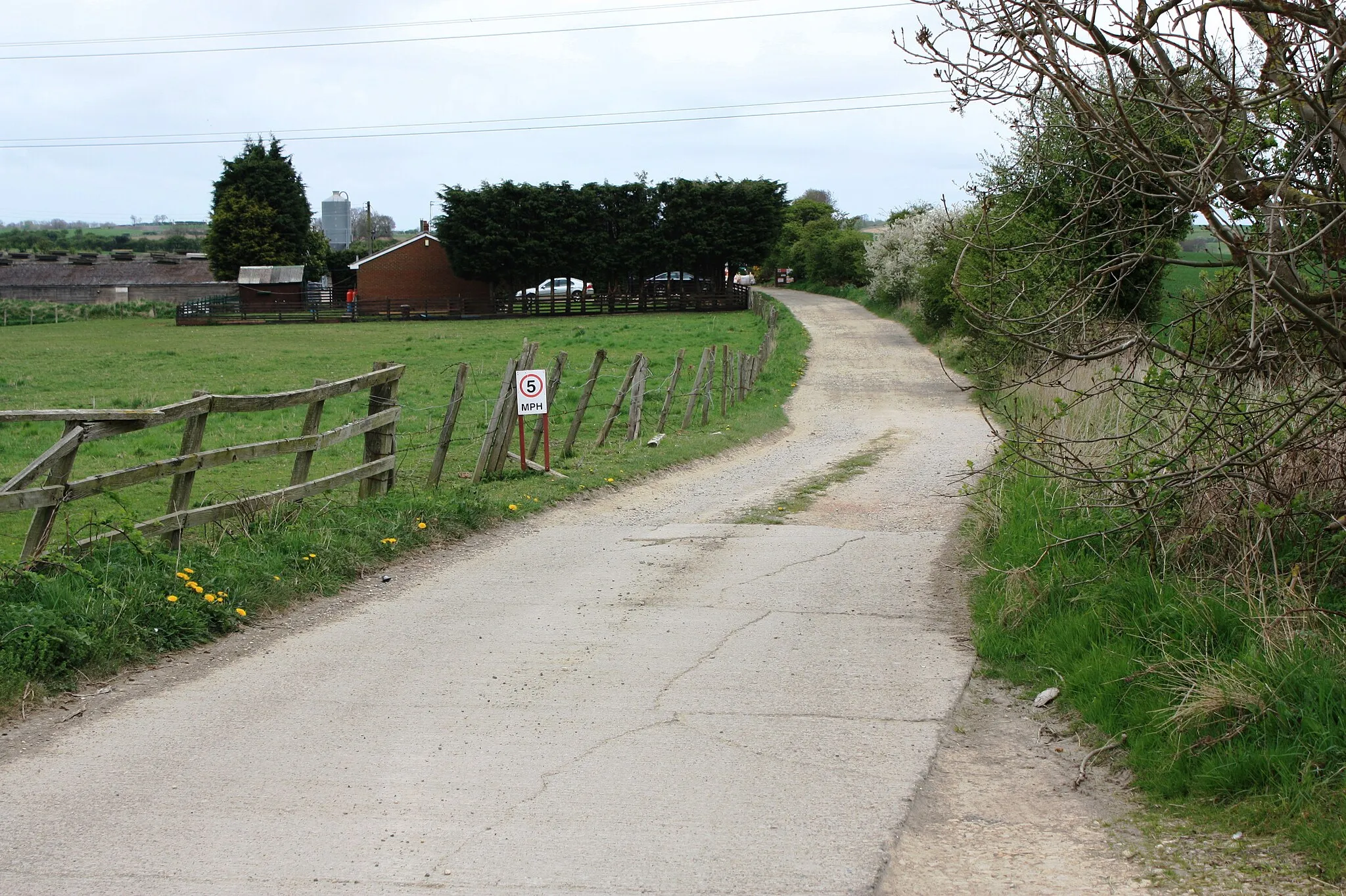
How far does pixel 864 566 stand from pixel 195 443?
5.48 metres

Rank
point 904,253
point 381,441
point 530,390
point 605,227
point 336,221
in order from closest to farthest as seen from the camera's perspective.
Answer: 1. point 381,441
2. point 530,390
3. point 904,253
4. point 605,227
5. point 336,221

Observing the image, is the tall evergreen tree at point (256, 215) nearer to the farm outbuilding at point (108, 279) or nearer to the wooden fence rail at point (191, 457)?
the farm outbuilding at point (108, 279)

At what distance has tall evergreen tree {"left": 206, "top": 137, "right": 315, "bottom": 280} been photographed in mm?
76000

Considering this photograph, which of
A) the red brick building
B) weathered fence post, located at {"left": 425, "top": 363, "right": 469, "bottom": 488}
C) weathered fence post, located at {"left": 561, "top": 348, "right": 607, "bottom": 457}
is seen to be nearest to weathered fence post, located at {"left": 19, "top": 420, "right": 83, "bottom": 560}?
weathered fence post, located at {"left": 425, "top": 363, "right": 469, "bottom": 488}

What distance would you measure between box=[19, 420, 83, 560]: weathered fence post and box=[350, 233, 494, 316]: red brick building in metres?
64.6

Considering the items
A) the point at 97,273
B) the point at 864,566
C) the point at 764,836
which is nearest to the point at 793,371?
the point at 864,566

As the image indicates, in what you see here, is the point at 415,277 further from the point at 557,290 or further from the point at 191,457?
the point at 191,457

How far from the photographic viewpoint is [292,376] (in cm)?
3108

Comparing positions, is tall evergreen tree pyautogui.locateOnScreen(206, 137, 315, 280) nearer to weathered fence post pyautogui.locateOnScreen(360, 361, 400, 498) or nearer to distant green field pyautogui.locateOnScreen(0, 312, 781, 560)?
distant green field pyautogui.locateOnScreen(0, 312, 781, 560)

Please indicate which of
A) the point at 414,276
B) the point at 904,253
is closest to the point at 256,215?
the point at 414,276

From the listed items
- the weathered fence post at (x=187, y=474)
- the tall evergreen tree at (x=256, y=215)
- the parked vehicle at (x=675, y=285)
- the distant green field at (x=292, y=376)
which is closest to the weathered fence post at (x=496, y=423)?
the distant green field at (x=292, y=376)

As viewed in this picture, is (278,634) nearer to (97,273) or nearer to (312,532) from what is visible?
(312,532)

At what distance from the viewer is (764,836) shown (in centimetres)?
446

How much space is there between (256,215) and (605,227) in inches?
981
